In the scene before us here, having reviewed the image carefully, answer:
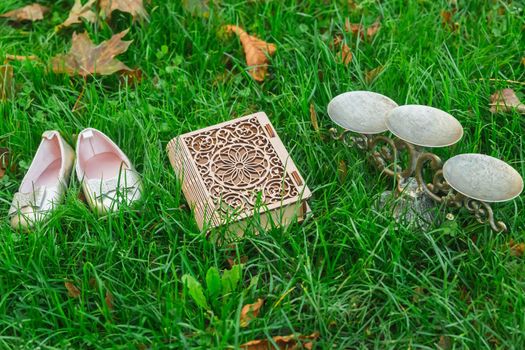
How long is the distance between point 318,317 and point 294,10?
1.66 metres

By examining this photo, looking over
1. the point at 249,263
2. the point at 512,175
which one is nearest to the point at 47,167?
the point at 249,263

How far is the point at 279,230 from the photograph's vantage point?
2.33m

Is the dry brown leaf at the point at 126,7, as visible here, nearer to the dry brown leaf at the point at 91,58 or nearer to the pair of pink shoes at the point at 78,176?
the dry brown leaf at the point at 91,58

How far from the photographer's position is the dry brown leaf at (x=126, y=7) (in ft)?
10.2

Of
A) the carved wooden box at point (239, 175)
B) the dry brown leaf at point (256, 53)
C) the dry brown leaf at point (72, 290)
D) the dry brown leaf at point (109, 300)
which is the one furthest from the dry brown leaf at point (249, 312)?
the dry brown leaf at point (256, 53)

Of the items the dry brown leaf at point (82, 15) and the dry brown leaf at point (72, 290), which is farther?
the dry brown leaf at point (82, 15)

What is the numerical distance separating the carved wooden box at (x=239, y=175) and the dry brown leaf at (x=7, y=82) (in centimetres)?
83

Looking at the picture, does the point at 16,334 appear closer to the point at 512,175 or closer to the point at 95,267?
the point at 95,267

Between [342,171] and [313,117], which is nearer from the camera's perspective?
[342,171]

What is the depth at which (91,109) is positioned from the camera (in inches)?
112

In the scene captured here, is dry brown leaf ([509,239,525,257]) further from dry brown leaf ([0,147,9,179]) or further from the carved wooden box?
dry brown leaf ([0,147,9,179])

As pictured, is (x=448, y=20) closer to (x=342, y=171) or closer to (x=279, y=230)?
(x=342, y=171)

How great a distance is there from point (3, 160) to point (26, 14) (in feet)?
3.17

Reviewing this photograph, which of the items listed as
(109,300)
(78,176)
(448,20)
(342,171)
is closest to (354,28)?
(448,20)
